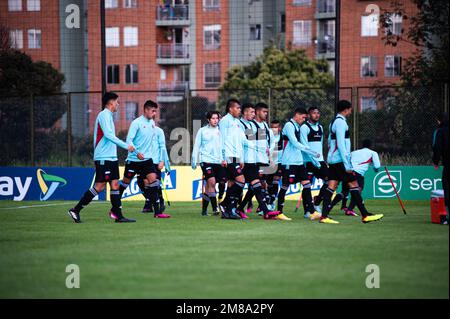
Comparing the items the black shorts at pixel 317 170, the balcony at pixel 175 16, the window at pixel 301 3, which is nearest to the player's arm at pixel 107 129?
the black shorts at pixel 317 170

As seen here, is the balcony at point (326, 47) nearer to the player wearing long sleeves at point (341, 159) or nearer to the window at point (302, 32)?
the window at point (302, 32)

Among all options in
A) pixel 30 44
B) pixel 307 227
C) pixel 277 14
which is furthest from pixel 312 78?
pixel 307 227

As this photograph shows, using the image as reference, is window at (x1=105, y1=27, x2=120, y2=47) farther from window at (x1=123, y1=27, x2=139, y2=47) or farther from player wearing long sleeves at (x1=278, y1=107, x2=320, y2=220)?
player wearing long sleeves at (x1=278, y1=107, x2=320, y2=220)

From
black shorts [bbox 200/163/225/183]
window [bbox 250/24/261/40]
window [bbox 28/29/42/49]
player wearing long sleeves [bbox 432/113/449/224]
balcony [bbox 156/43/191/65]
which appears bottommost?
black shorts [bbox 200/163/225/183]

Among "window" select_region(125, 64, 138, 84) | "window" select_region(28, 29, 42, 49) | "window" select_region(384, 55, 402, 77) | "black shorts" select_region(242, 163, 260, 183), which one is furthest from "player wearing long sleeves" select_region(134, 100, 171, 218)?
"window" select_region(125, 64, 138, 84)

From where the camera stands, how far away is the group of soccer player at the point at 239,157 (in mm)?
14898

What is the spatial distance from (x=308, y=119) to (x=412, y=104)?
27.8 feet

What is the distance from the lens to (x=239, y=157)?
53.1 feet

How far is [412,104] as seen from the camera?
25.0 metres

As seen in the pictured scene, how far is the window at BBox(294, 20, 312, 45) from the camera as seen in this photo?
191 ft

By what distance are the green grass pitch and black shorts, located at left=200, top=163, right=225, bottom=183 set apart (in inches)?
58.8

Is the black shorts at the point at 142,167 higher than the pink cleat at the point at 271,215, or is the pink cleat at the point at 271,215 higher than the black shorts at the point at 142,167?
the black shorts at the point at 142,167

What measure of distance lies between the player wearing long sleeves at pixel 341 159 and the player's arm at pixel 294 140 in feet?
3.94
